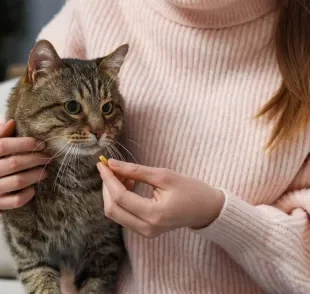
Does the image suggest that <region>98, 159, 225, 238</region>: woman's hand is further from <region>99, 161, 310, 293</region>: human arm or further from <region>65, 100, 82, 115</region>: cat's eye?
<region>65, 100, 82, 115</region>: cat's eye

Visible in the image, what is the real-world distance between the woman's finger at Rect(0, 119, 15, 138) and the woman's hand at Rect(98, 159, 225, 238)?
10.4 inches

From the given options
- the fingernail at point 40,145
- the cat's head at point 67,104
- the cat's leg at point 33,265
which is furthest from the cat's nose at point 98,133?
the cat's leg at point 33,265

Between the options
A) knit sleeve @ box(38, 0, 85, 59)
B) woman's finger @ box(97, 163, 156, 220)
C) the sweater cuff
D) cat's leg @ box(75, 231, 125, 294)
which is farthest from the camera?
knit sleeve @ box(38, 0, 85, 59)

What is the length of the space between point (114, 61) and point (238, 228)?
1.45 feet

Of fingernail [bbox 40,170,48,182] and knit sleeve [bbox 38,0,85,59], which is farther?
knit sleeve [bbox 38,0,85,59]

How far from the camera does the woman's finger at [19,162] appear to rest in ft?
3.12

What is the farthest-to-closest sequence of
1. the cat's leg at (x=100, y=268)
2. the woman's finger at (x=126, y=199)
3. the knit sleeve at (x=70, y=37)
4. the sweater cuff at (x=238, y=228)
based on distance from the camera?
the knit sleeve at (x=70, y=37) → the cat's leg at (x=100, y=268) → the sweater cuff at (x=238, y=228) → the woman's finger at (x=126, y=199)

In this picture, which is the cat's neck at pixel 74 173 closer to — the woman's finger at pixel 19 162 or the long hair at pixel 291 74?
the woman's finger at pixel 19 162

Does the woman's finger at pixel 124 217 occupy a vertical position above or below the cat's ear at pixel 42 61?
below

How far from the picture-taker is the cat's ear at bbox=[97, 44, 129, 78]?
101 cm

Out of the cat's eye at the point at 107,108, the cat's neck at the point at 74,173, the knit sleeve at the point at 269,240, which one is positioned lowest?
the knit sleeve at the point at 269,240

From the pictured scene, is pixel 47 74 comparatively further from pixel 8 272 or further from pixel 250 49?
pixel 8 272

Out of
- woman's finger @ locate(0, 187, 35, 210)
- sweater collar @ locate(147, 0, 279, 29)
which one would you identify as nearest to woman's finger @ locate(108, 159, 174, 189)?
woman's finger @ locate(0, 187, 35, 210)

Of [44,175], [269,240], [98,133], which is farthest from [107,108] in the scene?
[269,240]
